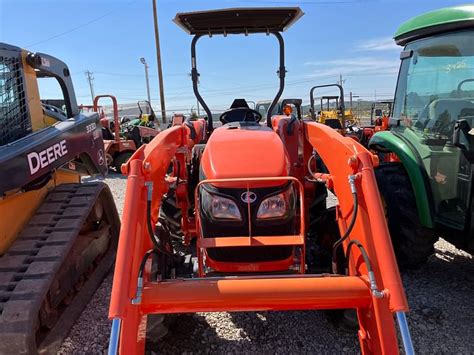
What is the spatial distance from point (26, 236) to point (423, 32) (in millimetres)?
3481

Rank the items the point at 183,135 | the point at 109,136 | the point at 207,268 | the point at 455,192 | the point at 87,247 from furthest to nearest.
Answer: the point at 109,136, the point at 183,135, the point at 87,247, the point at 455,192, the point at 207,268

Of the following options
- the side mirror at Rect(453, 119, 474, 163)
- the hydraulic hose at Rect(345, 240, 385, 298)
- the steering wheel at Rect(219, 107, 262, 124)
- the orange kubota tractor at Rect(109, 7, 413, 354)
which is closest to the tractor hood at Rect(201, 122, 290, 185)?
the orange kubota tractor at Rect(109, 7, 413, 354)

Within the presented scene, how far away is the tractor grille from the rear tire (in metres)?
A: 3.02

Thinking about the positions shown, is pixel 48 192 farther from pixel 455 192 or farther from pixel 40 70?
pixel 455 192

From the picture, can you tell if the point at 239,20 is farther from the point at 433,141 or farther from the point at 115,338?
the point at 115,338

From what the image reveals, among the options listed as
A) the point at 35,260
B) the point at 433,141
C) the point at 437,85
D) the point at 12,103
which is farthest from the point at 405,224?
the point at 12,103

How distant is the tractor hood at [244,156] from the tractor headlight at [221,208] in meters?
0.14

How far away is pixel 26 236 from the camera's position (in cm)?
286

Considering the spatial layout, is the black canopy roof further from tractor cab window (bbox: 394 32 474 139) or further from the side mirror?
the side mirror

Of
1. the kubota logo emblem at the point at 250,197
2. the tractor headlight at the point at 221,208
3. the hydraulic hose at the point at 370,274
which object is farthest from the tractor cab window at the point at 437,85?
the tractor headlight at the point at 221,208

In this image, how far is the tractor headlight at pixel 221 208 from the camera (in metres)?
2.58

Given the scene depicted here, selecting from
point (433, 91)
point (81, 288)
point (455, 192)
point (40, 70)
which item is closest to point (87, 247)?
point (81, 288)

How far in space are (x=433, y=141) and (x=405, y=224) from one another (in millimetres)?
732

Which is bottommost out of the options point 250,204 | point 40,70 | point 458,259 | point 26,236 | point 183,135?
point 458,259
